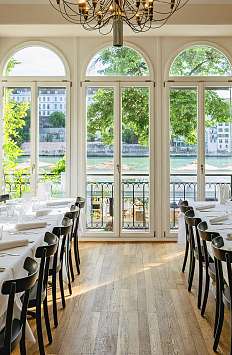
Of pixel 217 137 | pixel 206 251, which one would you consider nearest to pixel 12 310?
pixel 206 251

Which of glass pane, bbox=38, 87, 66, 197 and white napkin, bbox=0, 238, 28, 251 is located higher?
glass pane, bbox=38, 87, 66, 197

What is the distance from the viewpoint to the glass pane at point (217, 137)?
709 centimetres

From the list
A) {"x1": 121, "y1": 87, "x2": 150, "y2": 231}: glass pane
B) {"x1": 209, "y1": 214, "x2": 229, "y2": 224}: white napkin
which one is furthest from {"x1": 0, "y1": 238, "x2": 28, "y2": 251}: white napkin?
{"x1": 121, "y1": 87, "x2": 150, "y2": 231}: glass pane

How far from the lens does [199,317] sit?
148 inches

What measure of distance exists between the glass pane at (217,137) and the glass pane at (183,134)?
227 mm

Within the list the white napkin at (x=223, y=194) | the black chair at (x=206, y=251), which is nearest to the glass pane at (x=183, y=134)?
the white napkin at (x=223, y=194)

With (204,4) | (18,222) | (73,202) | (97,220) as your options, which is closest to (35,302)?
(18,222)

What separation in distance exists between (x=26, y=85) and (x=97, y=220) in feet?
8.56

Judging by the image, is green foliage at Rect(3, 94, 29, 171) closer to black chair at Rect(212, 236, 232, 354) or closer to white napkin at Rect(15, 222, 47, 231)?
white napkin at Rect(15, 222, 47, 231)

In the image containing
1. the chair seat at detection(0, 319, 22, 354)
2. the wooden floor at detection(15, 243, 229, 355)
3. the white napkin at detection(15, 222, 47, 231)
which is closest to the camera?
the chair seat at detection(0, 319, 22, 354)

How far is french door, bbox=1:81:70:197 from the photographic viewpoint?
7086mm

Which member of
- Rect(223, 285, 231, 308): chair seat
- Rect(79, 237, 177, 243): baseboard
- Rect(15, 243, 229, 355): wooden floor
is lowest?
Rect(15, 243, 229, 355): wooden floor

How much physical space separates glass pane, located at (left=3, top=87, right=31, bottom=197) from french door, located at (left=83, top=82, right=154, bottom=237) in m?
1.01

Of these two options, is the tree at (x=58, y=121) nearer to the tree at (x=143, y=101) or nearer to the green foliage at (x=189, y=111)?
the tree at (x=143, y=101)
